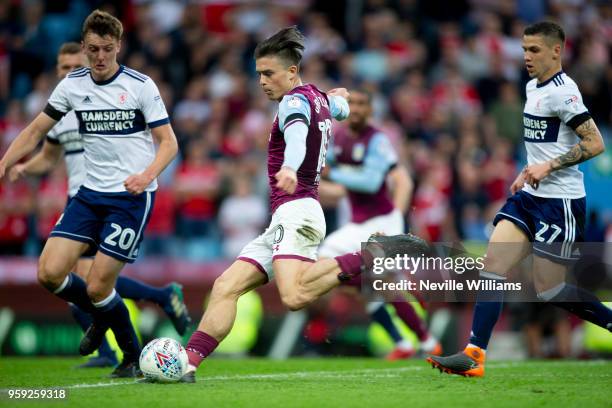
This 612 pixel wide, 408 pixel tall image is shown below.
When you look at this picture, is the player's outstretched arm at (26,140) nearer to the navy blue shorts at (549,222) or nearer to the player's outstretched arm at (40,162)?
the player's outstretched arm at (40,162)

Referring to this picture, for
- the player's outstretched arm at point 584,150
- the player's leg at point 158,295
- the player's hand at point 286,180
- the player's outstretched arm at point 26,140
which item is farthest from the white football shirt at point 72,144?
the player's outstretched arm at point 584,150

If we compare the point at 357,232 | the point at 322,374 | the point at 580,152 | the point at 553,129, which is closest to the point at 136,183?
the point at 322,374

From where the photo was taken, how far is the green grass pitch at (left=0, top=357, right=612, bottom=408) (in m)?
7.07

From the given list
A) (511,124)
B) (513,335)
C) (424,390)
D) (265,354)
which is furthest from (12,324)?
(511,124)

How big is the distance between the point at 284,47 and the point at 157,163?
1.42 m

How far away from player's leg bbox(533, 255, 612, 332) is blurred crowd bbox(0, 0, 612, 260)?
633 cm

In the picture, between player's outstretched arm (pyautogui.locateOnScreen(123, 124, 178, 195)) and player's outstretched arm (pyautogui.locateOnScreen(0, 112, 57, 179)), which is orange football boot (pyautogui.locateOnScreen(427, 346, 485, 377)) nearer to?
player's outstretched arm (pyautogui.locateOnScreen(123, 124, 178, 195))

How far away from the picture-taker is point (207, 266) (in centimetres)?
1455

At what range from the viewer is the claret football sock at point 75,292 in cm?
880

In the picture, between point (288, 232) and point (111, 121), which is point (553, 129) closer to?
point (288, 232)

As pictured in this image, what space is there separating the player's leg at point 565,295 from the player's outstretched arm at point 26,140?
14.2 feet

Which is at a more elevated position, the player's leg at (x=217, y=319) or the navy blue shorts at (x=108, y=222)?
the navy blue shorts at (x=108, y=222)

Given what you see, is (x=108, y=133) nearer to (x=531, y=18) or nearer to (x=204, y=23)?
(x=204, y=23)

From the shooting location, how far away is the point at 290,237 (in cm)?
799
